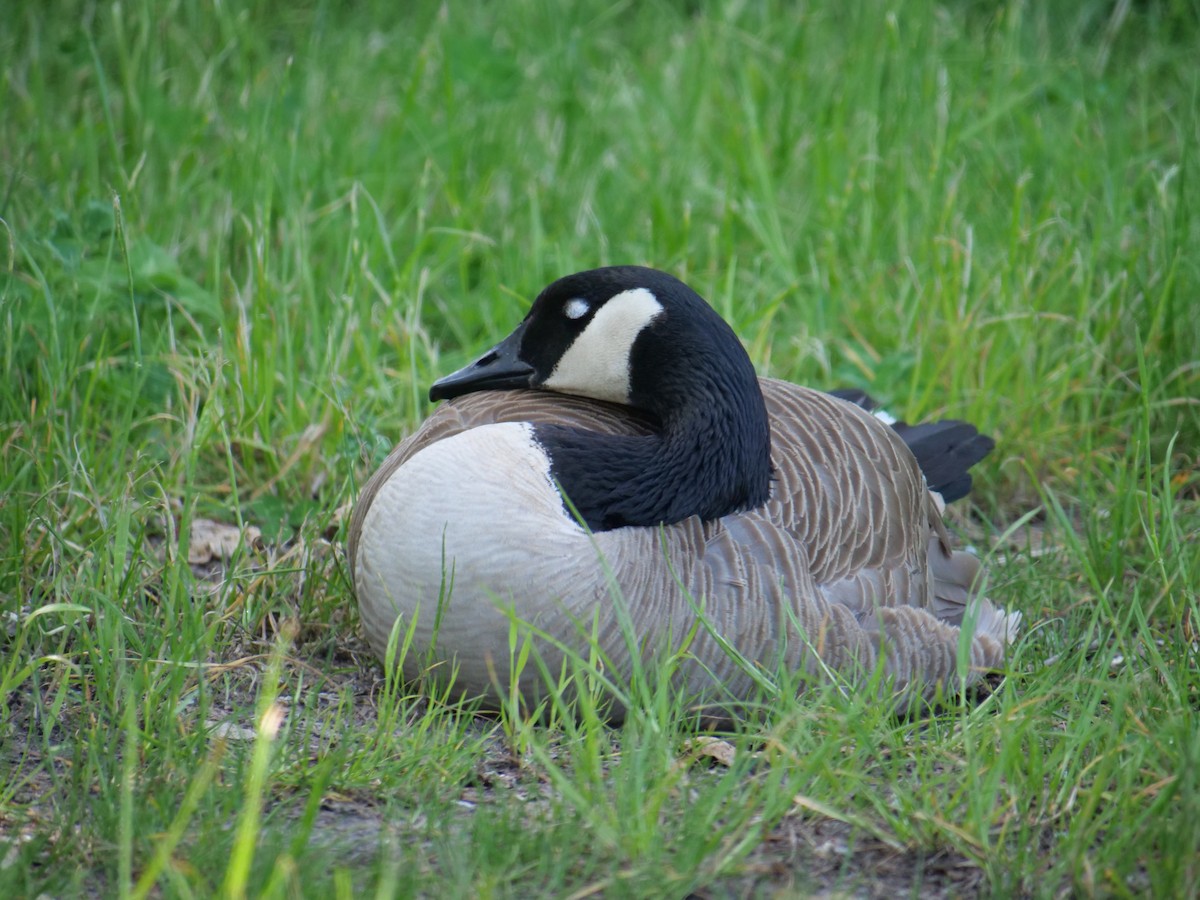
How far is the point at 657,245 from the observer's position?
5.47m

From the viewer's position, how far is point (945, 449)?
171 inches

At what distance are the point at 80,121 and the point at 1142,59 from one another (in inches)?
217

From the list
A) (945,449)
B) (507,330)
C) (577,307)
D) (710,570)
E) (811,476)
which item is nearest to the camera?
(710,570)

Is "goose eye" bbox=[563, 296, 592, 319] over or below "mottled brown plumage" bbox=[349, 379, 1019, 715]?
over

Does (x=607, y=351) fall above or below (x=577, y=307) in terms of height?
below

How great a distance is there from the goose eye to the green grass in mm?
876

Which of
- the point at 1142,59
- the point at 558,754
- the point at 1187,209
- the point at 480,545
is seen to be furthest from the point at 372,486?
the point at 1142,59

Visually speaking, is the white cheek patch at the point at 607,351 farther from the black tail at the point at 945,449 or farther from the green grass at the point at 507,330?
the black tail at the point at 945,449

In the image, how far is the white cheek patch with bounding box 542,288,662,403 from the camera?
136 inches

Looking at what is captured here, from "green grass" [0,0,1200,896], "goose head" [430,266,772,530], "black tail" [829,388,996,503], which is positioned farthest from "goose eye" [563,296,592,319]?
"black tail" [829,388,996,503]

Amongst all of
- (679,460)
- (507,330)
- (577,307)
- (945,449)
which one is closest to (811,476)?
(679,460)

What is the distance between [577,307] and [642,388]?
0.92 ft

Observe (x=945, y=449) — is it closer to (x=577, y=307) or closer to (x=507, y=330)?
(x=577, y=307)

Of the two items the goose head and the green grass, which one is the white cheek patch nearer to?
the goose head
